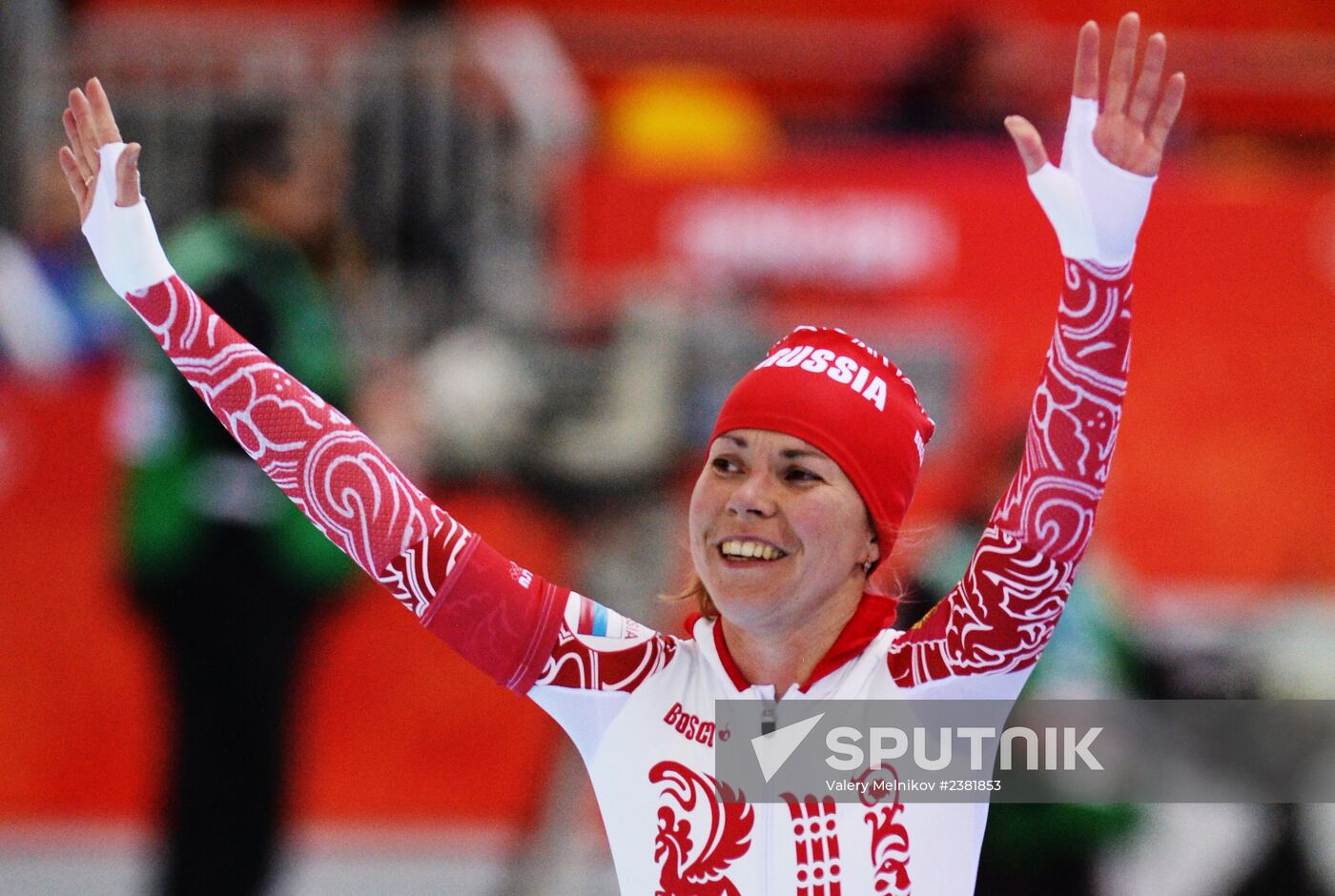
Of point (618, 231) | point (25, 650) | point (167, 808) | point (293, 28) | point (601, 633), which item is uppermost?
point (293, 28)

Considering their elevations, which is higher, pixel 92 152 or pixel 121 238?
pixel 92 152

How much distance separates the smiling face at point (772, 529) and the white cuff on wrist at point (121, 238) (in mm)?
804

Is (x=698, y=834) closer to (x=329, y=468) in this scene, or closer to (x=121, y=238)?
(x=329, y=468)

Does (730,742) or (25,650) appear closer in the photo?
(730,742)

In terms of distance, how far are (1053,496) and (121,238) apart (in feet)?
4.23

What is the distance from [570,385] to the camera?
19.1 ft

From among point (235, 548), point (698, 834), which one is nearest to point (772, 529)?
point (698, 834)

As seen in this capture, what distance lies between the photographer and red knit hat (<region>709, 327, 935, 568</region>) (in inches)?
93.0

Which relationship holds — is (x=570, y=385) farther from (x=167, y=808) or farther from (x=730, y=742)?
(x=730, y=742)

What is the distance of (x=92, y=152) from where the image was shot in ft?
8.07

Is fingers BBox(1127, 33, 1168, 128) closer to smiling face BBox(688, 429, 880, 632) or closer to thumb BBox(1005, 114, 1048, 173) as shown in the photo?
thumb BBox(1005, 114, 1048, 173)

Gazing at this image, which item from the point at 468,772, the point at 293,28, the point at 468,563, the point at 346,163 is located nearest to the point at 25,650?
the point at 468,772

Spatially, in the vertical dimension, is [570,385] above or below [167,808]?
above

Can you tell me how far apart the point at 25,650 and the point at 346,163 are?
81.8 inches
